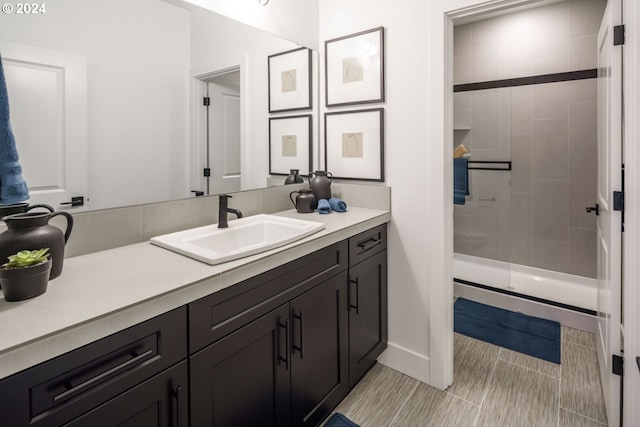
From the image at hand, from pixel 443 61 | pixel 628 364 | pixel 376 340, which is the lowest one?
pixel 376 340

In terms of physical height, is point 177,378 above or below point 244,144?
below

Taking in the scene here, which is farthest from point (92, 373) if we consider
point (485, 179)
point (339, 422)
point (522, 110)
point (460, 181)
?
point (522, 110)

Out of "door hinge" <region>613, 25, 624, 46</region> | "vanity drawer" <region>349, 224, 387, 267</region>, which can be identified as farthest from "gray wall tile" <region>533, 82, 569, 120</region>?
"vanity drawer" <region>349, 224, 387, 267</region>

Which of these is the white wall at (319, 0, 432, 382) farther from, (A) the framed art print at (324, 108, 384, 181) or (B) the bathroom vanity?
(B) the bathroom vanity

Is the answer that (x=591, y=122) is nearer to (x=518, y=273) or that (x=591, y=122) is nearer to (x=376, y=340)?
(x=518, y=273)

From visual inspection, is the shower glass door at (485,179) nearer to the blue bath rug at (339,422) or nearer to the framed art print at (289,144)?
the framed art print at (289,144)

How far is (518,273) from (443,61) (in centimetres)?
239

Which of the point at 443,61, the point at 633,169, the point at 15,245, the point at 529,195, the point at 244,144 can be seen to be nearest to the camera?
the point at 15,245

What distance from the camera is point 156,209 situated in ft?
5.05

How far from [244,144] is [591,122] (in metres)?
2.90

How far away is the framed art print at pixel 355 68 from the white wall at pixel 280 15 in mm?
157

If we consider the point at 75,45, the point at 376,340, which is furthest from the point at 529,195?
the point at 75,45

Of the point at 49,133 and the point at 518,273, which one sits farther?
the point at 518,273

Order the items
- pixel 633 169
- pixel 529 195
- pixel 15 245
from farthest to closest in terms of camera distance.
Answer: pixel 529 195 < pixel 633 169 < pixel 15 245
